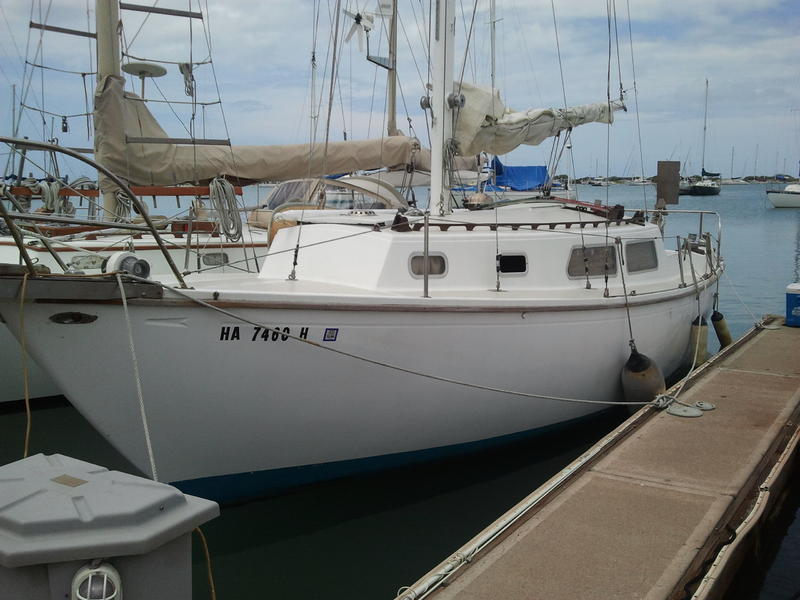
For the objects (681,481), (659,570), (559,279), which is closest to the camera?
(659,570)

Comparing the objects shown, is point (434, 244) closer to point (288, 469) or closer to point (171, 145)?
point (288, 469)

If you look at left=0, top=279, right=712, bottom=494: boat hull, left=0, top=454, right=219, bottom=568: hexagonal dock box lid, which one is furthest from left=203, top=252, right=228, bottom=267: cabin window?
left=0, top=454, right=219, bottom=568: hexagonal dock box lid

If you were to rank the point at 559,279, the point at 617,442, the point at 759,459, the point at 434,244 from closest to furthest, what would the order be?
the point at 759,459 < the point at 617,442 < the point at 434,244 < the point at 559,279

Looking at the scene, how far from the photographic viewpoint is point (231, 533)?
6.41 metres

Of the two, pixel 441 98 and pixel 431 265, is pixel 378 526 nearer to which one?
pixel 431 265

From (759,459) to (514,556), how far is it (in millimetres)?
2608

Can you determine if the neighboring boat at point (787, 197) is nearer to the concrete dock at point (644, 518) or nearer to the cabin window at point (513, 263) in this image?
the concrete dock at point (644, 518)

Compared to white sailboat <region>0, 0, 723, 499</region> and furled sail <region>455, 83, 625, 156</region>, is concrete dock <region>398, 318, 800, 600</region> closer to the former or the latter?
white sailboat <region>0, 0, 723, 499</region>

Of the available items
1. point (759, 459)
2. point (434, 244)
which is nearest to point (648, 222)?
point (434, 244)

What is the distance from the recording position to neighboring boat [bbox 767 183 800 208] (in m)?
59.2

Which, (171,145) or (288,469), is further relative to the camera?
(171,145)

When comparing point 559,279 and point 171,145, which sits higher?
point 171,145

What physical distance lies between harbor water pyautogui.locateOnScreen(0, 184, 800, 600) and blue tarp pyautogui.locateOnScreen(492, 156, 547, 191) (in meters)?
19.0

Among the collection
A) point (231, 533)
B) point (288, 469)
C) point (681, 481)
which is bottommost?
point (231, 533)
